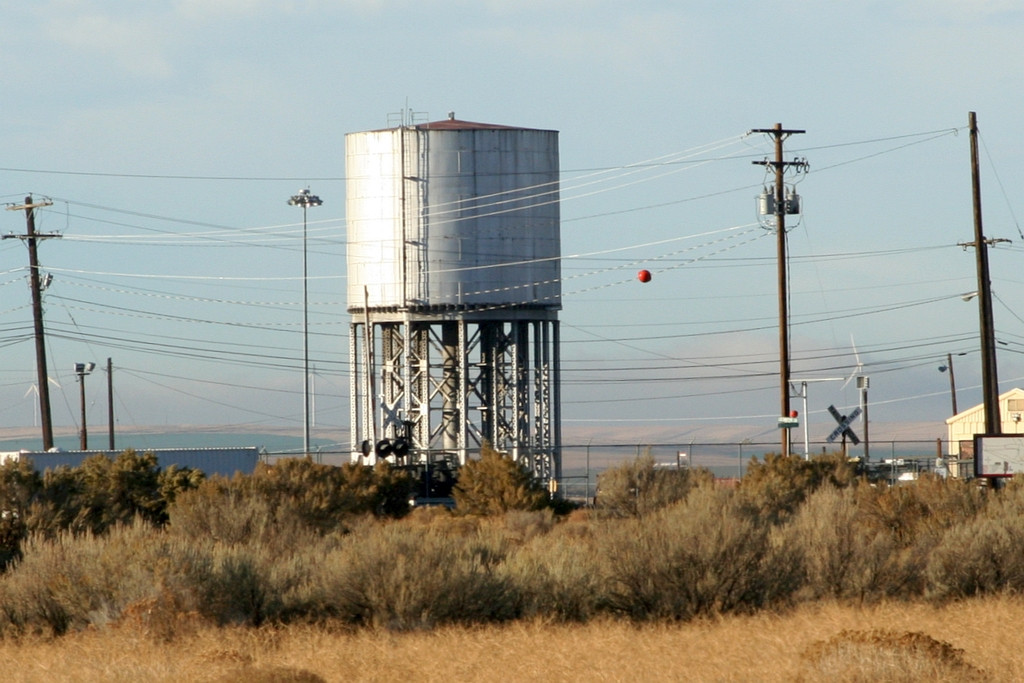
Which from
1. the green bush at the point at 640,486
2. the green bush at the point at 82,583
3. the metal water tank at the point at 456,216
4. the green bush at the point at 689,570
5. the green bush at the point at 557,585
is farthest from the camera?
the metal water tank at the point at 456,216

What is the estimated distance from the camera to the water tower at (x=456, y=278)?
50.1 metres

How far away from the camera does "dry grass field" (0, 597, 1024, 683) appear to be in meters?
12.2

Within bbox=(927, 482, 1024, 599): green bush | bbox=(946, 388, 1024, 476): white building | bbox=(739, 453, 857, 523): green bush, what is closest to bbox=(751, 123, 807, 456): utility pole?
bbox=(739, 453, 857, 523): green bush

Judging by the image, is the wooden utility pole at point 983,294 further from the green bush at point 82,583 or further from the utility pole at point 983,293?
the green bush at point 82,583

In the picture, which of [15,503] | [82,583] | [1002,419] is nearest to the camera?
[82,583]

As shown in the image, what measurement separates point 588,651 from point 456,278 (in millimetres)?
35766

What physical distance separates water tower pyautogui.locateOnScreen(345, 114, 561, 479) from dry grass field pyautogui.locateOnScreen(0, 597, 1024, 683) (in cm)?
3268

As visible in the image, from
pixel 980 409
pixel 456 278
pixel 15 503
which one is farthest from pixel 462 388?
pixel 980 409

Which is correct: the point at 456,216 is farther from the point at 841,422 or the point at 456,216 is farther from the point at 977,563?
the point at 977,563

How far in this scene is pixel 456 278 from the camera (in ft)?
164

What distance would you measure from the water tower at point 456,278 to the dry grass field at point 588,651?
32.7m

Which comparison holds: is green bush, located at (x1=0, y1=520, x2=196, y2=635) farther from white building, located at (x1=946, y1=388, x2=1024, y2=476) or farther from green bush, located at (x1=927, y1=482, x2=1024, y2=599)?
white building, located at (x1=946, y1=388, x2=1024, y2=476)

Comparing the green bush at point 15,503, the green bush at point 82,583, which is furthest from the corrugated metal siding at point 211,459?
the green bush at point 82,583

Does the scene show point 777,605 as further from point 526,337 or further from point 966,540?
point 526,337
